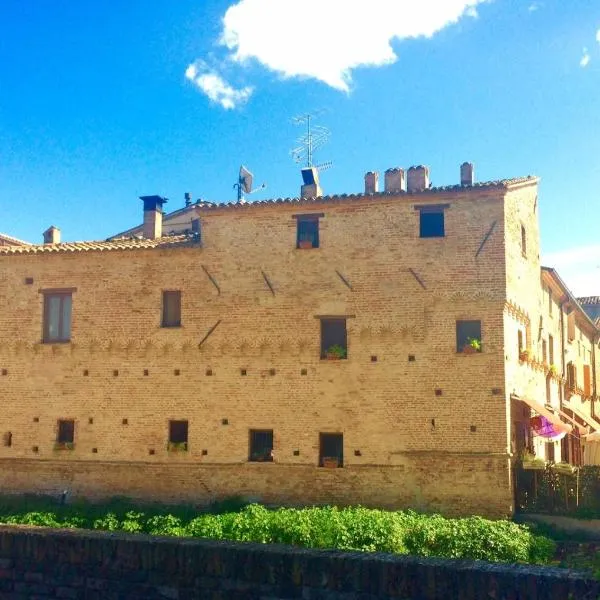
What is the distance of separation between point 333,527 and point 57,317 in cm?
1236

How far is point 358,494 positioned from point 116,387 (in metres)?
8.42

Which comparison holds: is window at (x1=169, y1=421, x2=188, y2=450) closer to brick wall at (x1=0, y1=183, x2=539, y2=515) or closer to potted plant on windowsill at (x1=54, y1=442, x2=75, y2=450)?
brick wall at (x1=0, y1=183, x2=539, y2=515)

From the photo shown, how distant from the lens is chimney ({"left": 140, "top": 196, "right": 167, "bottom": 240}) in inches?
1067

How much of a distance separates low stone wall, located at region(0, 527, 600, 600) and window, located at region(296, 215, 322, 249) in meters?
14.7

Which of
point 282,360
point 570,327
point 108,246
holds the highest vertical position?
point 108,246

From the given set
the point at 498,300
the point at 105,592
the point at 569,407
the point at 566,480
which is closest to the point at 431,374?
the point at 498,300

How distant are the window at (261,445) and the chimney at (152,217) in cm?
876

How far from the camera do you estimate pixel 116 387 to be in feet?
77.3

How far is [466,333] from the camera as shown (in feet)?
70.5

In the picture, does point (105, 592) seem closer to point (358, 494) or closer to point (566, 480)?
point (358, 494)

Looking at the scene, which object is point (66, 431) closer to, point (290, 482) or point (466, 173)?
point (290, 482)

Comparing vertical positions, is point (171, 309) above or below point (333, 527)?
above

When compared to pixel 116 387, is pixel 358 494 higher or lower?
lower

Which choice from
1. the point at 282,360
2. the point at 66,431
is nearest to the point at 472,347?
the point at 282,360
